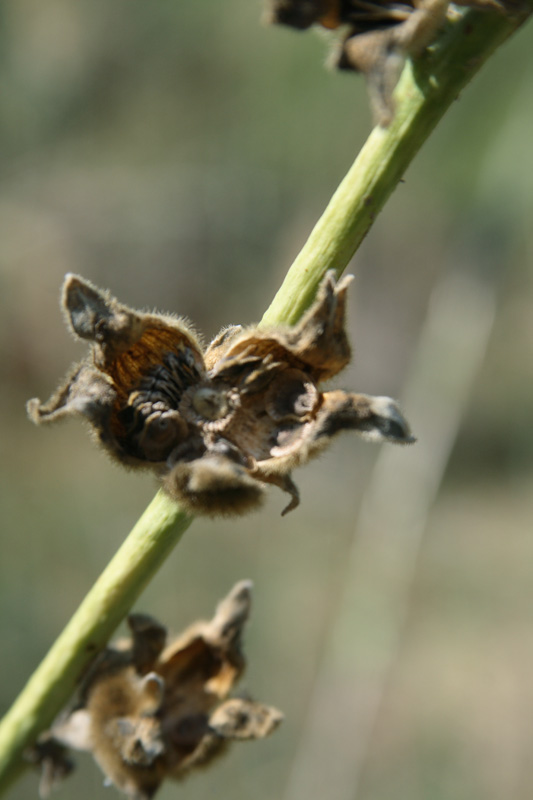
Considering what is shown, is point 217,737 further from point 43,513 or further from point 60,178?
point 60,178

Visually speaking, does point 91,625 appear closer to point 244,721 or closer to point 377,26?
point 244,721

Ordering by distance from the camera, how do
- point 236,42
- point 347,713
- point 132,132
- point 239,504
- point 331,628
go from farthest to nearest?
point 132,132 → point 236,42 → point 331,628 → point 347,713 → point 239,504

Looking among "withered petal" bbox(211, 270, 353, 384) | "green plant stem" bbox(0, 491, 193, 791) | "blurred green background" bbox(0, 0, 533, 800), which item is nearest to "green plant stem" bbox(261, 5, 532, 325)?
"withered petal" bbox(211, 270, 353, 384)

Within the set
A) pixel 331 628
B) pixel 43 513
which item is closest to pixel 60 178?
pixel 43 513

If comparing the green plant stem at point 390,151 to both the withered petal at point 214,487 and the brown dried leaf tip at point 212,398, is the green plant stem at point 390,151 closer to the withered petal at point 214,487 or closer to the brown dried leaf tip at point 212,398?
the brown dried leaf tip at point 212,398

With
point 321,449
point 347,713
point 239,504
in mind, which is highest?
point 347,713

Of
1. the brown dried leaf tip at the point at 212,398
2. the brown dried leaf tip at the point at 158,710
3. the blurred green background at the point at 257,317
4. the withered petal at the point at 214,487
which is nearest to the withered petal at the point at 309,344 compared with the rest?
the brown dried leaf tip at the point at 212,398
